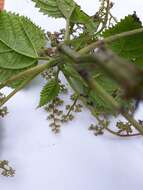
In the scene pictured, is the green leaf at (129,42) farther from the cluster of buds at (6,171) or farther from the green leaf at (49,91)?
the cluster of buds at (6,171)

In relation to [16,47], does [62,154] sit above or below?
below

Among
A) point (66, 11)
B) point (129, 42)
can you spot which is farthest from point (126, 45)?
point (66, 11)

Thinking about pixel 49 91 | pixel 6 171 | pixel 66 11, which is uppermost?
pixel 66 11

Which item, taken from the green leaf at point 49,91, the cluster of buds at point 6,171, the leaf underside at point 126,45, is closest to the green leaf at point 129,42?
the leaf underside at point 126,45

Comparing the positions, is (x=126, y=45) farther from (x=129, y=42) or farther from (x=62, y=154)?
(x=62, y=154)

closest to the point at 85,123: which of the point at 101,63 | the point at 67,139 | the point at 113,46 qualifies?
the point at 67,139

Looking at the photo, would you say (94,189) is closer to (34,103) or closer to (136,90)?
(34,103)
